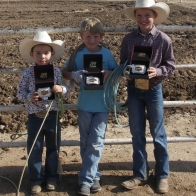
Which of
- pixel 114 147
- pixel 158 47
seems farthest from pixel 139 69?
pixel 114 147

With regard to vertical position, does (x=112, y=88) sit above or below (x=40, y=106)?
above

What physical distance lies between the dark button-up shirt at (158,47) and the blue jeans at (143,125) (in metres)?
0.19

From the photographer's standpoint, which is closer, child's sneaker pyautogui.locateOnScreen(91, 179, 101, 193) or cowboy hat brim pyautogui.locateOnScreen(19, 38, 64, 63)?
cowboy hat brim pyautogui.locateOnScreen(19, 38, 64, 63)

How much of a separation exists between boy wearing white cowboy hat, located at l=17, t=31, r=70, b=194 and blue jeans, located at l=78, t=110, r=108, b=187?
0.79 feet

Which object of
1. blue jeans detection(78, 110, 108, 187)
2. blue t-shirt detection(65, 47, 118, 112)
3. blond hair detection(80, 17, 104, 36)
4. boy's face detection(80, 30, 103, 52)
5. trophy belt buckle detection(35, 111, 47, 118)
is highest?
blond hair detection(80, 17, 104, 36)

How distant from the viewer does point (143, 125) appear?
3893 mm

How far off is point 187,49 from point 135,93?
259 inches

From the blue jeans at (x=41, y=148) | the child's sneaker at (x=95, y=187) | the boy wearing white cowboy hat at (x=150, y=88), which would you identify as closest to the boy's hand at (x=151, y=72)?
the boy wearing white cowboy hat at (x=150, y=88)

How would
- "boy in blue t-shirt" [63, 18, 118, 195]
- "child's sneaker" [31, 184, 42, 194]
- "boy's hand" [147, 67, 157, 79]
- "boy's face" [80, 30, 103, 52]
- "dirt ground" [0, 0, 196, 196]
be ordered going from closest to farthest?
"boy's hand" [147, 67, 157, 79] < "boy's face" [80, 30, 103, 52] < "boy in blue t-shirt" [63, 18, 118, 195] < "child's sneaker" [31, 184, 42, 194] < "dirt ground" [0, 0, 196, 196]

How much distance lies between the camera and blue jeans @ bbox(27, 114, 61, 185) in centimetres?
375

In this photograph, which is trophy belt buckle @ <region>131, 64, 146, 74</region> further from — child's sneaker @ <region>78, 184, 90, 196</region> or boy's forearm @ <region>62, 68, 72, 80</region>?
child's sneaker @ <region>78, 184, 90, 196</region>

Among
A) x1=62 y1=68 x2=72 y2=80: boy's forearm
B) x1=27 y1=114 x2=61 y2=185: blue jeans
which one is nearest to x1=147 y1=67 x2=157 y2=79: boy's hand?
x1=62 y1=68 x2=72 y2=80: boy's forearm

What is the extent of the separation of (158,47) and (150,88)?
357 millimetres

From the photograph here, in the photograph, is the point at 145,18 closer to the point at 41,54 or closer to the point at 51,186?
the point at 41,54
